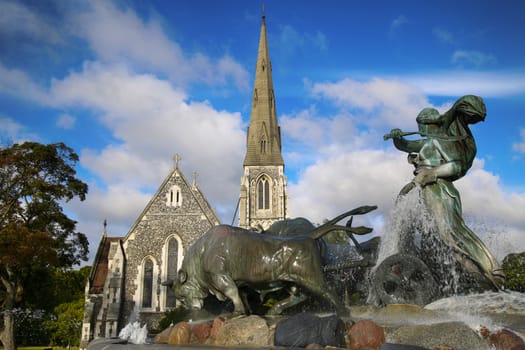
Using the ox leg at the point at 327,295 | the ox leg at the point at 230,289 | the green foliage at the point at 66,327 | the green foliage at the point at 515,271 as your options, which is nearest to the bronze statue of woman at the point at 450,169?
the ox leg at the point at 327,295

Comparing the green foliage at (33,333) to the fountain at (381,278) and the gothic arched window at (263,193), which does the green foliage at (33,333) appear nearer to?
the gothic arched window at (263,193)

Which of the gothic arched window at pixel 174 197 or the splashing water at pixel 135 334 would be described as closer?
the splashing water at pixel 135 334

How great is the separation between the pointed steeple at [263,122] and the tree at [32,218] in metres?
25.4

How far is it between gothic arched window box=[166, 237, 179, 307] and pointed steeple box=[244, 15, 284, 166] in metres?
20.1

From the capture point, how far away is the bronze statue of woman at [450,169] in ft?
21.5

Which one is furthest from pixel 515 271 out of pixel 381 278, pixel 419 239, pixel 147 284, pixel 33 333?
pixel 33 333

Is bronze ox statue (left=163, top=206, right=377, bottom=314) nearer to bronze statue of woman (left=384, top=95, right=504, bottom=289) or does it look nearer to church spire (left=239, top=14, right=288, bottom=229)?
bronze statue of woman (left=384, top=95, right=504, bottom=289)

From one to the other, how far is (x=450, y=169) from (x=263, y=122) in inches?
1859

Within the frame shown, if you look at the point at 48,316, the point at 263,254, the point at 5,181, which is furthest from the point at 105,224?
the point at 263,254

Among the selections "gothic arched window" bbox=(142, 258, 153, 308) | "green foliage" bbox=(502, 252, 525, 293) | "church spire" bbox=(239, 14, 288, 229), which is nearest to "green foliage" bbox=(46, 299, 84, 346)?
"gothic arched window" bbox=(142, 258, 153, 308)

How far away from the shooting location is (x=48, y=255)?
2261cm

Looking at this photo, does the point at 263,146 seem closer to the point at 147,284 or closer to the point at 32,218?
the point at 147,284

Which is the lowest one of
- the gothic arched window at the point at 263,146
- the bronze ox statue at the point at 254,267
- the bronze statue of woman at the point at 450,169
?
the bronze ox statue at the point at 254,267

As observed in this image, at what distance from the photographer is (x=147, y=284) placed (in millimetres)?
29734
